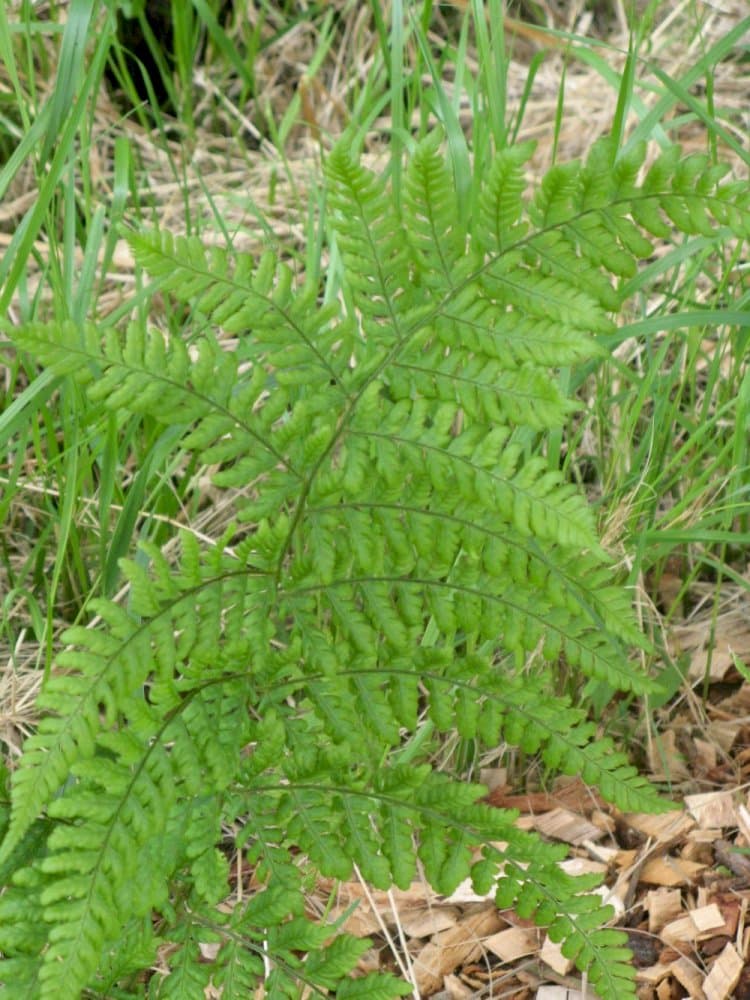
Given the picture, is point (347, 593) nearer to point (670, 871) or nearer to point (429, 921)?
point (429, 921)

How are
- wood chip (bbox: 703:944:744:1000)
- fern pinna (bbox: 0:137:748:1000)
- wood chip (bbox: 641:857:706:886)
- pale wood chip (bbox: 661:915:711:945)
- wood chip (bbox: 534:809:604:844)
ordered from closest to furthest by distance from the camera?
fern pinna (bbox: 0:137:748:1000), wood chip (bbox: 703:944:744:1000), pale wood chip (bbox: 661:915:711:945), wood chip (bbox: 641:857:706:886), wood chip (bbox: 534:809:604:844)

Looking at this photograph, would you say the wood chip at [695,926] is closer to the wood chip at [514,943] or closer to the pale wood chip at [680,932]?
the pale wood chip at [680,932]

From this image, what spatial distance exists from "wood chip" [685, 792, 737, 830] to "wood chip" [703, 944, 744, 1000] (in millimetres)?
263

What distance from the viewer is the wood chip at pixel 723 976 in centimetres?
191

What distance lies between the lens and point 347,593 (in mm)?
1580

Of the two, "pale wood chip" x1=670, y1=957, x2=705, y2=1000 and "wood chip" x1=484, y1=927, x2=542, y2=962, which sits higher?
"pale wood chip" x1=670, y1=957, x2=705, y2=1000

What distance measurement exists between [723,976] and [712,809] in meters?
0.34

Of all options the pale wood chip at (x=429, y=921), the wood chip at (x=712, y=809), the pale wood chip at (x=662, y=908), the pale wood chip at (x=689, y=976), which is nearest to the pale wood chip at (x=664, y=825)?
the wood chip at (x=712, y=809)

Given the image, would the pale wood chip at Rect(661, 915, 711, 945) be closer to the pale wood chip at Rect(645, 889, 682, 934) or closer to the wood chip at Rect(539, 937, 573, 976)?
the pale wood chip at Rect(645, 889, 682, 934)

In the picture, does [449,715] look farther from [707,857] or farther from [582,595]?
[707,857]

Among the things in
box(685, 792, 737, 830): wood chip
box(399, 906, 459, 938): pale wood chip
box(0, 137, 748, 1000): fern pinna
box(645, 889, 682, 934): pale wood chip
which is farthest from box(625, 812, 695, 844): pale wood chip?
box(0, 137, 748, 1000): fern pinna

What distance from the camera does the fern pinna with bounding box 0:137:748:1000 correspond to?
4.67 ft

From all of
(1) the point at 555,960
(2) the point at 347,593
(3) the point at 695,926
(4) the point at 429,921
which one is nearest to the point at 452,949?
(4) the point at 429,921

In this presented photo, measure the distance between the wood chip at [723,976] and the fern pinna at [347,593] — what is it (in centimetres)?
34
